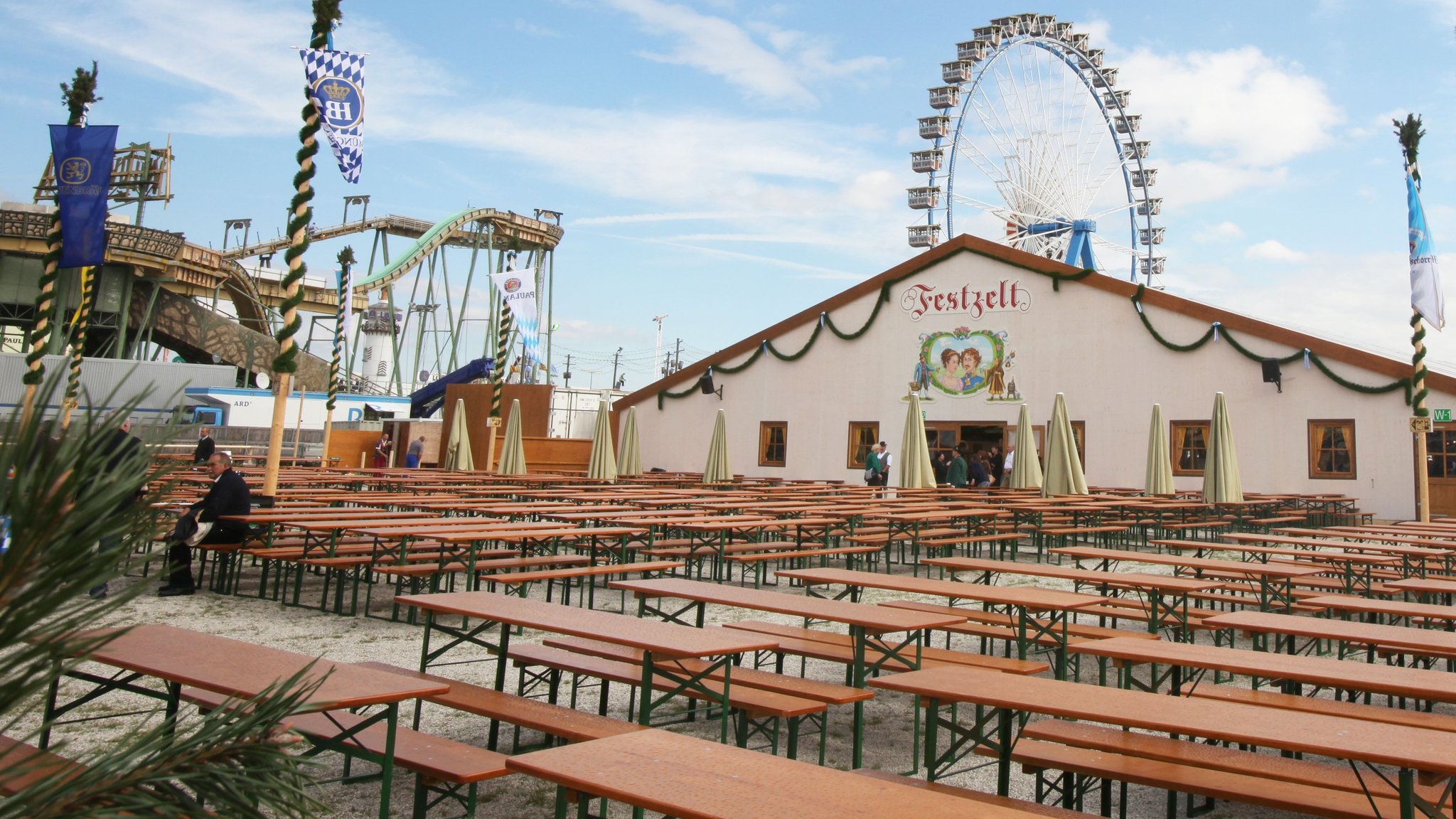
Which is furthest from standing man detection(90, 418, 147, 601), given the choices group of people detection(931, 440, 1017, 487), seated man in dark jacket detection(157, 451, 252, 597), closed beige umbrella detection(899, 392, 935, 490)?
group of people detection(931, 440, 1017, 487)

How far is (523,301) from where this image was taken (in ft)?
60.0

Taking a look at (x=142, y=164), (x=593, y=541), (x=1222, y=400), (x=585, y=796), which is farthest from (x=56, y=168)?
(x=142, y=164)

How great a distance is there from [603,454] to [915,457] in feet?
16.5

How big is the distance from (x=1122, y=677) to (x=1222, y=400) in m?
11.3

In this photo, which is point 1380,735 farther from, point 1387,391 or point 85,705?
point 1387,391

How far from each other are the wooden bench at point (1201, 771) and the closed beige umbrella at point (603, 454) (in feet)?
43.7

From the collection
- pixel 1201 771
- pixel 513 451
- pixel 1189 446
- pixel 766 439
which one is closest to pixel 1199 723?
pixel 1201 771

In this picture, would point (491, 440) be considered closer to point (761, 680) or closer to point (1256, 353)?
point (1256, 353)

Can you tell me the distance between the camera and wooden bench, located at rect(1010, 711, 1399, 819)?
3025 millimetres

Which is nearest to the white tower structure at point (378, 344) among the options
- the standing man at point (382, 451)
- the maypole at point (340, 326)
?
the standing man at point (382, 451)

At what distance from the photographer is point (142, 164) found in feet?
127

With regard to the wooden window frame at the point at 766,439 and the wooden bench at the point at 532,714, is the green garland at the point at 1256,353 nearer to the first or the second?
the wooden window frame at the point at 766,439

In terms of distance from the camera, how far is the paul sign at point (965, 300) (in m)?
22.4

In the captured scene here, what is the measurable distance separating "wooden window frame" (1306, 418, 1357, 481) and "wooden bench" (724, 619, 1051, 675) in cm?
1629
